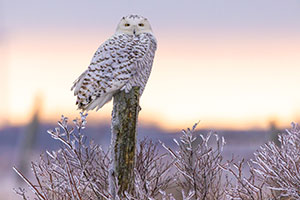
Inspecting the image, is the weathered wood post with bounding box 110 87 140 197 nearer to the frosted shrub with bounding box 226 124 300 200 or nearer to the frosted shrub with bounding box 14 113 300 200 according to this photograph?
the frosted shrub with bounding box 14 113 300 200

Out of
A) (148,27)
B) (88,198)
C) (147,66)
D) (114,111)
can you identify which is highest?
(148,27)

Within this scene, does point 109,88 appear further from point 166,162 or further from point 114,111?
point 166,162

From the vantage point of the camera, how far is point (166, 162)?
589cm

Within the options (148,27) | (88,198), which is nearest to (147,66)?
(148,27)

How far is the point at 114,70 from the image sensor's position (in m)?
5.32

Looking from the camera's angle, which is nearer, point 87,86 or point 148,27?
point 87,86

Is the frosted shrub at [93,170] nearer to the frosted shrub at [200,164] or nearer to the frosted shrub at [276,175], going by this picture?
the frosted shrub at [200,164]

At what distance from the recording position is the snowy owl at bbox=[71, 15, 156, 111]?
5195mm

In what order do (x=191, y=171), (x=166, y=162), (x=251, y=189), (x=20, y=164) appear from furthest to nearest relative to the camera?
(x=20, y=164) → (x=166, y=162) → (x=191, y=171) → (x=251, y=189)

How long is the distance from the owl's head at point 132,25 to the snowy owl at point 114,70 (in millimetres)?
91

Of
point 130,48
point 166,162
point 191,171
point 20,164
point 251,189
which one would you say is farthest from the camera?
point 20,164

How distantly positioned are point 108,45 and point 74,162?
58.2 inches

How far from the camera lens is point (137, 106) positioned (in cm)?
496

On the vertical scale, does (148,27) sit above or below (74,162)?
above
